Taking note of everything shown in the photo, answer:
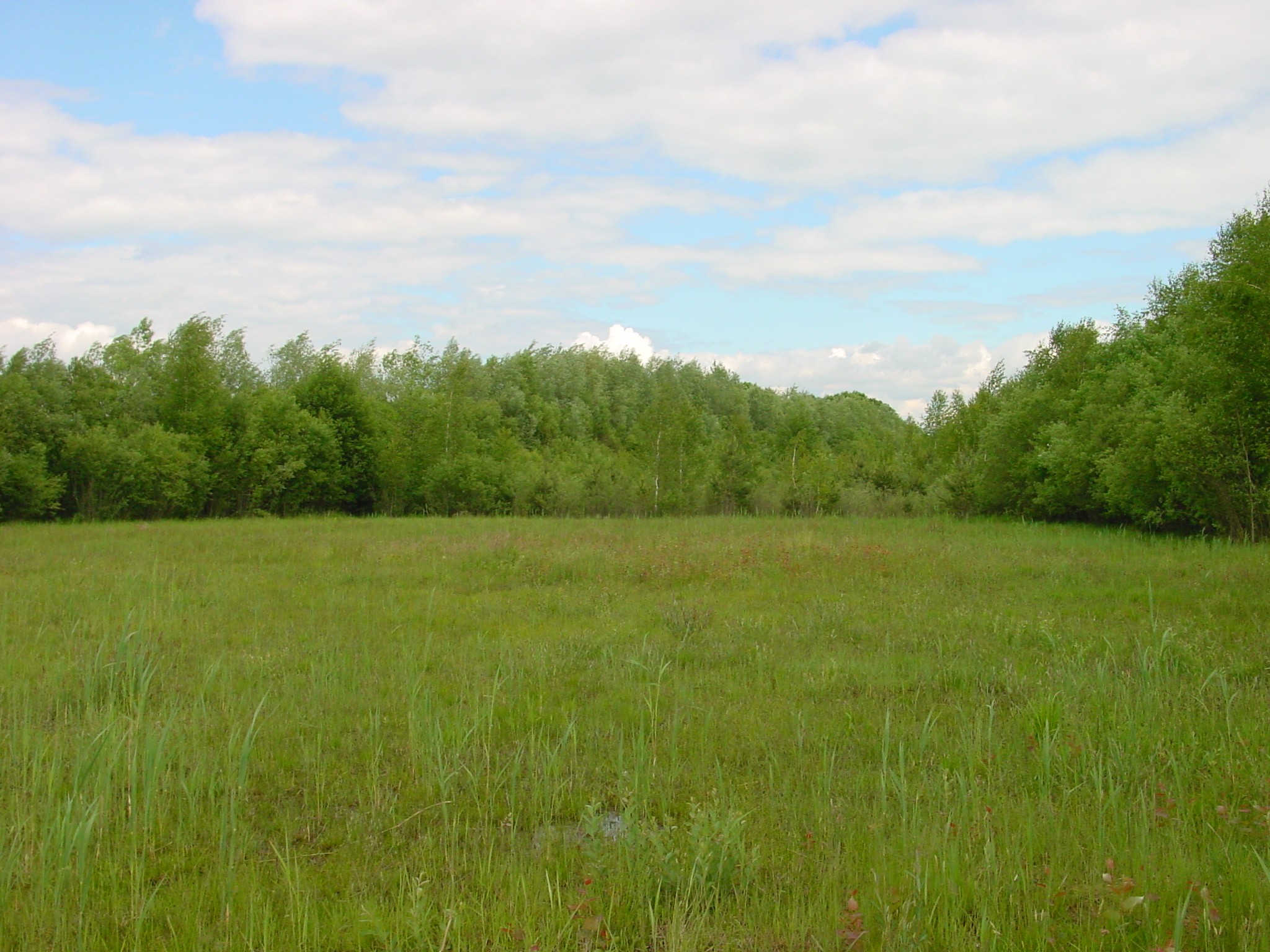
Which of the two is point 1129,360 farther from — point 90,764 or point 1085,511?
point 90,764

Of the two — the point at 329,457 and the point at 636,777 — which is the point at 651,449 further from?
the point at 636,777

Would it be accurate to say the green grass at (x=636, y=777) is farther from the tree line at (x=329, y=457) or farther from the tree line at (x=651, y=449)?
the tree line at (x=329, y=457)

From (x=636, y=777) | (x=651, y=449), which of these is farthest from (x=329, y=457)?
(x=636, y=777)

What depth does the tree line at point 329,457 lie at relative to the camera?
32.2 meters

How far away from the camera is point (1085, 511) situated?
28.9 meters

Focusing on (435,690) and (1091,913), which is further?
(435,690)

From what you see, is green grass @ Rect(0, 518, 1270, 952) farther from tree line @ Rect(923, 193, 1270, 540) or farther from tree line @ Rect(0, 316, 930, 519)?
tree line @ Rect(0, 316, 930, 519)

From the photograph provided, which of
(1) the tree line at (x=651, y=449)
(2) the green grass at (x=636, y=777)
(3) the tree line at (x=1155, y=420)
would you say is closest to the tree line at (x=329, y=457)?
(1) the tree line at (x=651, y=449)

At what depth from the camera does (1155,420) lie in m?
20.7

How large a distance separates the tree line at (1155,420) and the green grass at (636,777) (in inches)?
210

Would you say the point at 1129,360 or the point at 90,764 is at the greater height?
the point at 1129,360

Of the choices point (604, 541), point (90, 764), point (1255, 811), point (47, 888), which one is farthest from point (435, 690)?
point (604, 541)

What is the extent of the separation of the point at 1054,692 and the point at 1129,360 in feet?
87.8

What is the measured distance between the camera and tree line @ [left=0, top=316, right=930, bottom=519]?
32188 mm
